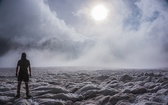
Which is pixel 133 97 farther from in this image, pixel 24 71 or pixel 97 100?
pixel 24 71

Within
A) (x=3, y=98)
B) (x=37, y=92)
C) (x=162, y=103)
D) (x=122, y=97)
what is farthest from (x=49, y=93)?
(x=162, y=103)

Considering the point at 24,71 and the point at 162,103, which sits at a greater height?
the point at 24,71

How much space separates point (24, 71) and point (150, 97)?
6573mm

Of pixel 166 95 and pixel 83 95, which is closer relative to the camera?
pixel 166 95

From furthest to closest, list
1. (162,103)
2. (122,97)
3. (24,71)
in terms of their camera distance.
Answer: (24,71), (122,97), (162,103)

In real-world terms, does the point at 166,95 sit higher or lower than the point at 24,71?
lower

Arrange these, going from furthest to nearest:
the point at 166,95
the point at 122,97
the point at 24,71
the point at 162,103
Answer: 1. the point at 24,71
2. the point at 122,97
3. the point at 166,95
4. the point at 162,103

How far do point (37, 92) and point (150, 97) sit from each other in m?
6.13

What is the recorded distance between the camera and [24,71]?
34.1ft

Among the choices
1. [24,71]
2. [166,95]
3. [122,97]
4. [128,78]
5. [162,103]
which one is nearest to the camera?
[162,103]

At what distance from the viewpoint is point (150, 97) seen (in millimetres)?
8820

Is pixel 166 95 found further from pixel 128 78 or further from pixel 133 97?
pixel 128 78

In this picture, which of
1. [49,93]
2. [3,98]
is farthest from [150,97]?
[3,98]

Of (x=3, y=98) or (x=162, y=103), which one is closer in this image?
(x=162, y=103)
